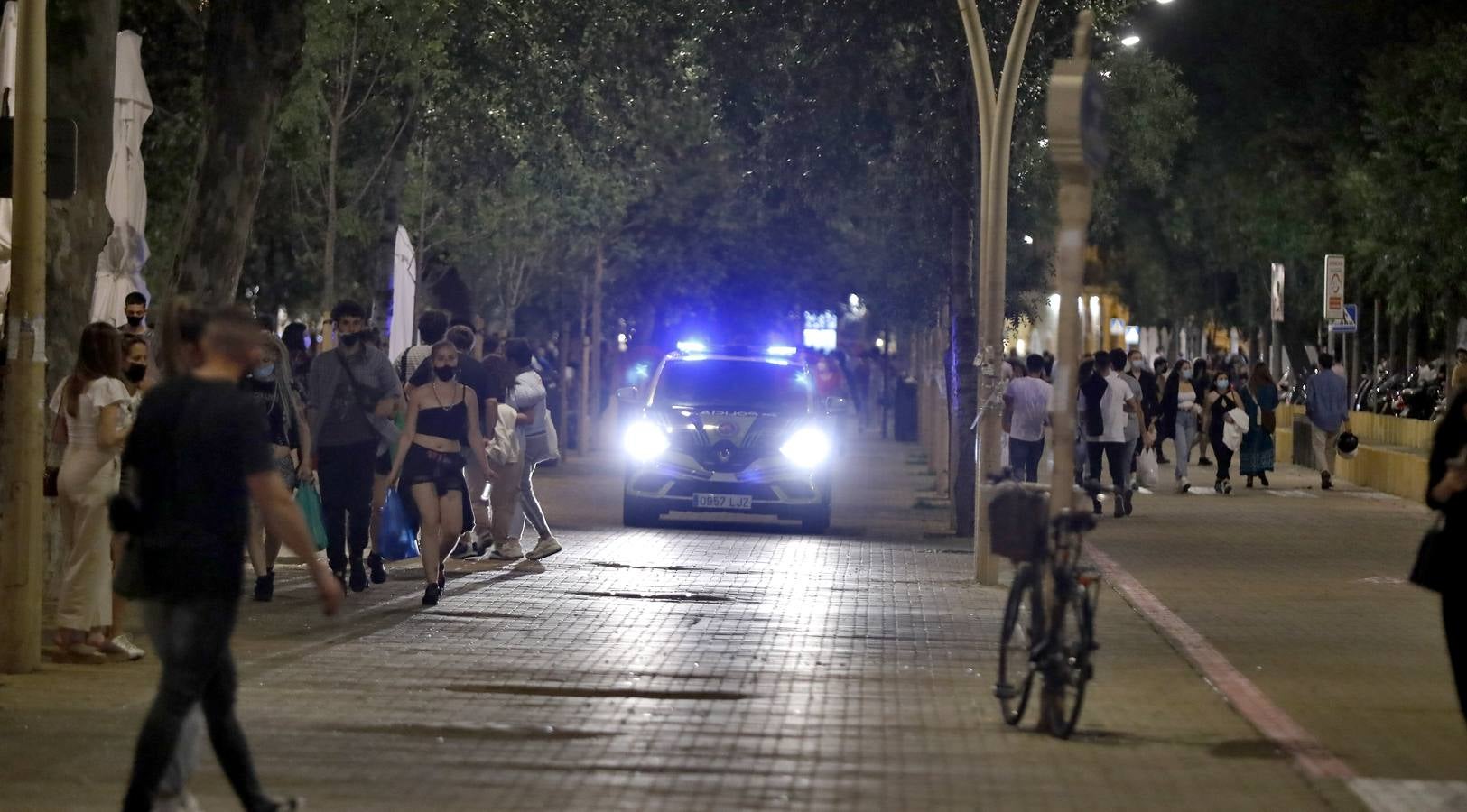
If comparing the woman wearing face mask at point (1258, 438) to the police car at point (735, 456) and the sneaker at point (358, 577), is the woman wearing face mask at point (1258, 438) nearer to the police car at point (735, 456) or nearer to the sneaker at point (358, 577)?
the police car at point (735, 456)

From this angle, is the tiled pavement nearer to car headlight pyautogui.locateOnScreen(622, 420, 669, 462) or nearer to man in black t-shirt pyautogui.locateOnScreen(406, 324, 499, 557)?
man in black t-shirt pyautogui.locateOnScreen(406, 324, 499, 557)

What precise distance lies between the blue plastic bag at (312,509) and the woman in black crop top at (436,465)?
83cm

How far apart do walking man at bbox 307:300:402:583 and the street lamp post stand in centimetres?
438

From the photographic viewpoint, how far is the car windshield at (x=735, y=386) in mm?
23328

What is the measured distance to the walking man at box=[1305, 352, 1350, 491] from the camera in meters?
31.5

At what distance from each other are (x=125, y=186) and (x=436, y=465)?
14.8 ft

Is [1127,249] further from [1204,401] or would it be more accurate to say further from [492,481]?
[492,481]

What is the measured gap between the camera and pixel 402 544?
17359 mm

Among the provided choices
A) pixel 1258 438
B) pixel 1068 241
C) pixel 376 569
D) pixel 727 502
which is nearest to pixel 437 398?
pixel 376 569

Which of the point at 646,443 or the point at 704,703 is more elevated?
the point at 646,443

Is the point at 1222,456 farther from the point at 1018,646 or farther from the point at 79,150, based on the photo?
the point at 1018,646

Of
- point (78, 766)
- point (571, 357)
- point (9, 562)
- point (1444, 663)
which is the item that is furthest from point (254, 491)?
point (571, 357)

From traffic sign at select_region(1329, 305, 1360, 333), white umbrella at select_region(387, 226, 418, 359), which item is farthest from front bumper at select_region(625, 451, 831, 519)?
traffic sign at select_region(1329, 305, 1360, 333)

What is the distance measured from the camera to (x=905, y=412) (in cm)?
5075
